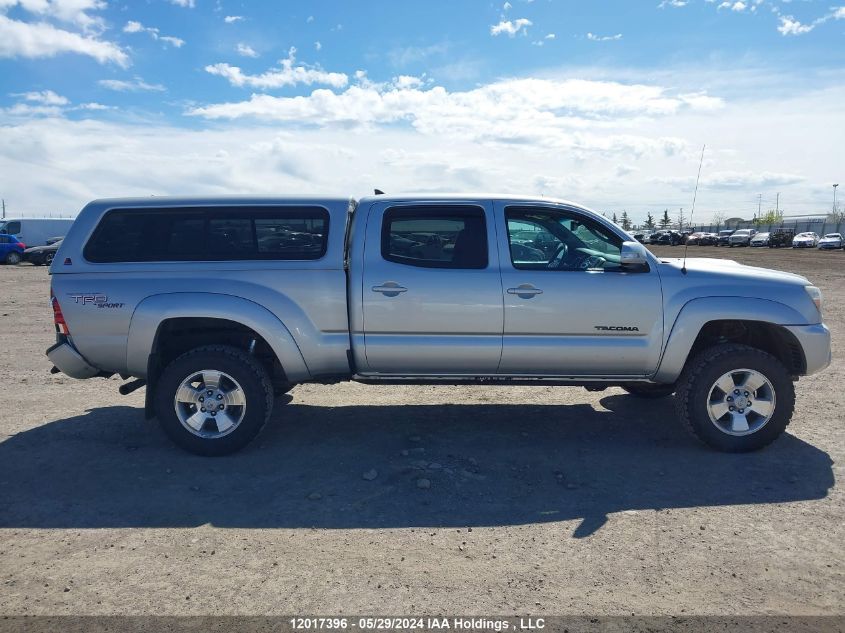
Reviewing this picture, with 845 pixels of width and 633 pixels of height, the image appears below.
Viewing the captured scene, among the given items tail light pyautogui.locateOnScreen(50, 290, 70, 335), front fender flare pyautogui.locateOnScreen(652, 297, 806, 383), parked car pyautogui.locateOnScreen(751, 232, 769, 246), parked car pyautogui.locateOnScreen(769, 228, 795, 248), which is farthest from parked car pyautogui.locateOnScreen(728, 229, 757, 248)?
tail light pyautogui.locateOnScreen(50, 290, 70, 335)

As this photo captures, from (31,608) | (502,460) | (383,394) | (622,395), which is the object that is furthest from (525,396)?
(31,608)

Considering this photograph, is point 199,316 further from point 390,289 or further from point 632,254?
point 632,254

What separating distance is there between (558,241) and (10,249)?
3053 centimetres

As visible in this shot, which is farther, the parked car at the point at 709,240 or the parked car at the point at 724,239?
the parked car at the point at 709,240

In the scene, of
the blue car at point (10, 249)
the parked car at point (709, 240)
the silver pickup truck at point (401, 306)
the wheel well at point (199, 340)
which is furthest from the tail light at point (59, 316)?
the parked car at point (709, 240)

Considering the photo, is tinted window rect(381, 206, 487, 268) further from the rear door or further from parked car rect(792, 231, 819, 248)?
parked car rect(792, 231, 819, 248)

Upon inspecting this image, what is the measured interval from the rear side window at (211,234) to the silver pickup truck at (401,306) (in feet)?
0.04

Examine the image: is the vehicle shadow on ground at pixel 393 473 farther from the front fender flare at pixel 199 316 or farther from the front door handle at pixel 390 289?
the front door handle at pixel 390 289

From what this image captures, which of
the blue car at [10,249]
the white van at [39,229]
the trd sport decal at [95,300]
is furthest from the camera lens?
the white van at [39,229]

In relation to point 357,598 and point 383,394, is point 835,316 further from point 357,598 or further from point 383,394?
point 357,598

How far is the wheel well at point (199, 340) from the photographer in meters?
5.09

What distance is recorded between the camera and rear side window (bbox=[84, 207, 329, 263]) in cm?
512

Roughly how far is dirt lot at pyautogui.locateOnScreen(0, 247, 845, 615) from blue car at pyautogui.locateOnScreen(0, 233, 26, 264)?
2677 centimetres

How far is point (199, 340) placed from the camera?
531 centimetres
